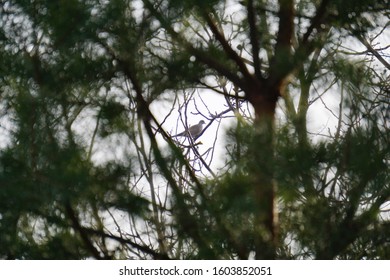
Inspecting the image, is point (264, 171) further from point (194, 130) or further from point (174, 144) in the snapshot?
point (194, 130)

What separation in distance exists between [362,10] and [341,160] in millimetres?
662

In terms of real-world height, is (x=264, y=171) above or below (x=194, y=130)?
below

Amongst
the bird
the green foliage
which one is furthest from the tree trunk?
the bird

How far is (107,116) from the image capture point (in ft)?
12.7

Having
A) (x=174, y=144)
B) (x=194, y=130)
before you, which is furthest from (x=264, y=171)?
(x=194, y=130)

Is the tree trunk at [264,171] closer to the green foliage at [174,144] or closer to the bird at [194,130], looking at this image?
the green foliage at [174,144]

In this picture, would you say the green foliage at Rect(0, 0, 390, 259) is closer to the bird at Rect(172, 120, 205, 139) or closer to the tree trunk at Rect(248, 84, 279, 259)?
the tree trunk at Rect(248, 84, 279, 259)

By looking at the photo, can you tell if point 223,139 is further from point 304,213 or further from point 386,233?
point 386,233

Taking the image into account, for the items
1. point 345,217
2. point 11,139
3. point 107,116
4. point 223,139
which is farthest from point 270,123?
point 11,139

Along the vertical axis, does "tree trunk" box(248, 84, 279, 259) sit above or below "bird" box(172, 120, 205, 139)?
below

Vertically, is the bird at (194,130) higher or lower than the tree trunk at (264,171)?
higher

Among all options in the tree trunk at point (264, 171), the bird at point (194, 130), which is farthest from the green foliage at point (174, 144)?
the bird at point (194, 130)

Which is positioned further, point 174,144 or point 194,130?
point 194,130

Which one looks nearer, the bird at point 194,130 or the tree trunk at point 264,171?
the tree trunk at point 264,171
